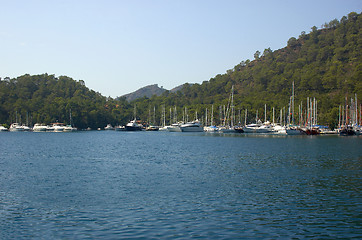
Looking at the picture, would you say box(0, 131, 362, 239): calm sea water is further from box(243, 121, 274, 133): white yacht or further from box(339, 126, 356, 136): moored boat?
box(243, 121, 274, 133): white yacht

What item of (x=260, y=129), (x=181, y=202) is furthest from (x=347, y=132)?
(x=181, y=202)

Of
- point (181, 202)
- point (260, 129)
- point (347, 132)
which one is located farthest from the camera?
point (260, 129)

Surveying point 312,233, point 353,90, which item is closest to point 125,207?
point 312,233

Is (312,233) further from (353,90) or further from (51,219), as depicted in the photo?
(353,90)

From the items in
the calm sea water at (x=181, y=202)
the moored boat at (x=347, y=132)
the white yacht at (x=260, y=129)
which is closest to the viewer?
the calm sea water at (x=181, y=202)

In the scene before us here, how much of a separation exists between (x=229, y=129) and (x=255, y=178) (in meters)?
128

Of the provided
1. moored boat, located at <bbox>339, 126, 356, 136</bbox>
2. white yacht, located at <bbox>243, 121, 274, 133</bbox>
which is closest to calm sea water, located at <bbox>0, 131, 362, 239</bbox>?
moored boat, located at <bbox>339, 126, 356, 136</bbox>

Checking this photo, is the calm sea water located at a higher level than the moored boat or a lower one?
lower

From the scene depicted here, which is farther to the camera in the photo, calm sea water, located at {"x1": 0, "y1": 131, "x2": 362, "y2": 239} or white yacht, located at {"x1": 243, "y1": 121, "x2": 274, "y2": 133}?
white yacht, located at {"x1": 243, "y1": 121, "x2": 274, "y2": 133}

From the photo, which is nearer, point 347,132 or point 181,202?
point 181,202

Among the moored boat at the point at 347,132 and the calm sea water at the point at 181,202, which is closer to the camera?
the calm sea water at the point at 181,202

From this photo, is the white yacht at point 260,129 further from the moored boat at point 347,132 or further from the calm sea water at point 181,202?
the calm sea water at point 181,202

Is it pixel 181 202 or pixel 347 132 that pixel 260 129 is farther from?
pixel 181 202

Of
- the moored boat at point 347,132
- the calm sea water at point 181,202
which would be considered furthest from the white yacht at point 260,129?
the calm sea water at point 181,202
